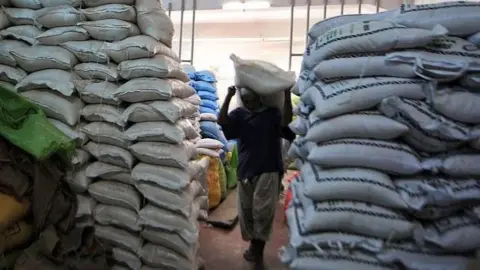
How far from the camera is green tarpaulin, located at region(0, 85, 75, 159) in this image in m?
2.23

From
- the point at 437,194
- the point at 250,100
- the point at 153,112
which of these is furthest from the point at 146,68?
the point at 437,194

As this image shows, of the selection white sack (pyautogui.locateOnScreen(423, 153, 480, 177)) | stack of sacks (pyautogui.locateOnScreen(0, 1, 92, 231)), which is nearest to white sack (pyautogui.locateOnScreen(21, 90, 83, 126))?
stack of sacks (pyautogui.locateOnScreen(0, 1, 92, 231))

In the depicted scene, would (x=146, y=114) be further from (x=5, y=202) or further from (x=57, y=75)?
(x=5, y=202)

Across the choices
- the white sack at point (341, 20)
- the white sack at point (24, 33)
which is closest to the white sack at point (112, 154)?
the white sack at point (24, 33)

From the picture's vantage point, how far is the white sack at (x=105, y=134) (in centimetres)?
250

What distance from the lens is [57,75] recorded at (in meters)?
2.52

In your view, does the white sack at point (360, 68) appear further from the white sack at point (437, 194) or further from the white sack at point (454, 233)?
the white sack at point (454, 233)

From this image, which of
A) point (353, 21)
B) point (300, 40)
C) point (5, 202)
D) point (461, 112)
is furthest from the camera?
point (300, 40)

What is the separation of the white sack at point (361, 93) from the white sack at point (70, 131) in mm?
→ 1583

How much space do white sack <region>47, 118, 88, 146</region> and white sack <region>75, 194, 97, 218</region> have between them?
0.33 metres

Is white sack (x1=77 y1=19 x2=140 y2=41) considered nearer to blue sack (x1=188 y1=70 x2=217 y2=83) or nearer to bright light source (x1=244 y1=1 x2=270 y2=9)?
blue sack (x1=188 y1=70 x2=217 y2=83)

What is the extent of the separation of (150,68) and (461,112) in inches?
66.6

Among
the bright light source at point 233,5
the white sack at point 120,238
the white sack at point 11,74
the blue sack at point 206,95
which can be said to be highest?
the bright light source at point 233,5

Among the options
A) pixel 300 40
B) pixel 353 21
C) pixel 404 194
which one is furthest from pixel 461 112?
pixel 300 40
